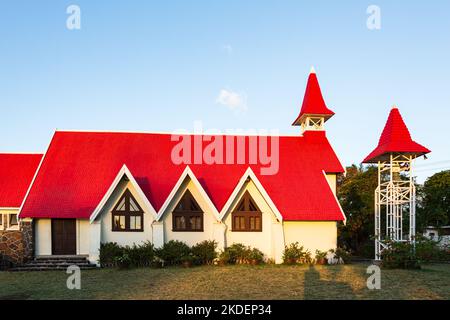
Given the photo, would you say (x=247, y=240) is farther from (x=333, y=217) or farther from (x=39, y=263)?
(x=39, y=263)

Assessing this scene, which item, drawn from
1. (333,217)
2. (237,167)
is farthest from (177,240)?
(333,217)

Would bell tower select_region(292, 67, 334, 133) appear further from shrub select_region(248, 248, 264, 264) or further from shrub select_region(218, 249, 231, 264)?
shrub select_region(218, 249, 231, 264)

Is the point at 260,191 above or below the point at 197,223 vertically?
above

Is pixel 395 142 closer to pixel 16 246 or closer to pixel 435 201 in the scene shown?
pixel 435 201

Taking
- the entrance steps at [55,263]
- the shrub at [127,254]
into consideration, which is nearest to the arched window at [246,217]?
the shrub at [127,254]

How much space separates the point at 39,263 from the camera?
19.4 m

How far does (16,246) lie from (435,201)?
36992 mm

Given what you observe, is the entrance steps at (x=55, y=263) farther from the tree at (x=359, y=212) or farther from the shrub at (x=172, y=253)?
the tree at (x=359, y=212)

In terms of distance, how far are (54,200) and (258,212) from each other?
11388 millimetres

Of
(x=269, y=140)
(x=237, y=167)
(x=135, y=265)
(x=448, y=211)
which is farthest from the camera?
(x=448, y=211)

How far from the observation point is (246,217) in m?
20.9

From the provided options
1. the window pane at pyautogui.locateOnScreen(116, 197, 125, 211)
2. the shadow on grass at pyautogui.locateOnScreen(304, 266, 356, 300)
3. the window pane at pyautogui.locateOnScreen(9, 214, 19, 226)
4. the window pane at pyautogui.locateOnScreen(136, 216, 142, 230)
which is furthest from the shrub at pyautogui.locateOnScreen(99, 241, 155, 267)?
the shadow on grass at pyautogui.locateOnScreen(304, 266, 356, 300)

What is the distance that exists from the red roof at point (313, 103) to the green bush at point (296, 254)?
1005 cm

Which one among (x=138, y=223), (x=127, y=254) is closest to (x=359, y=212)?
(x=138, y=223)
